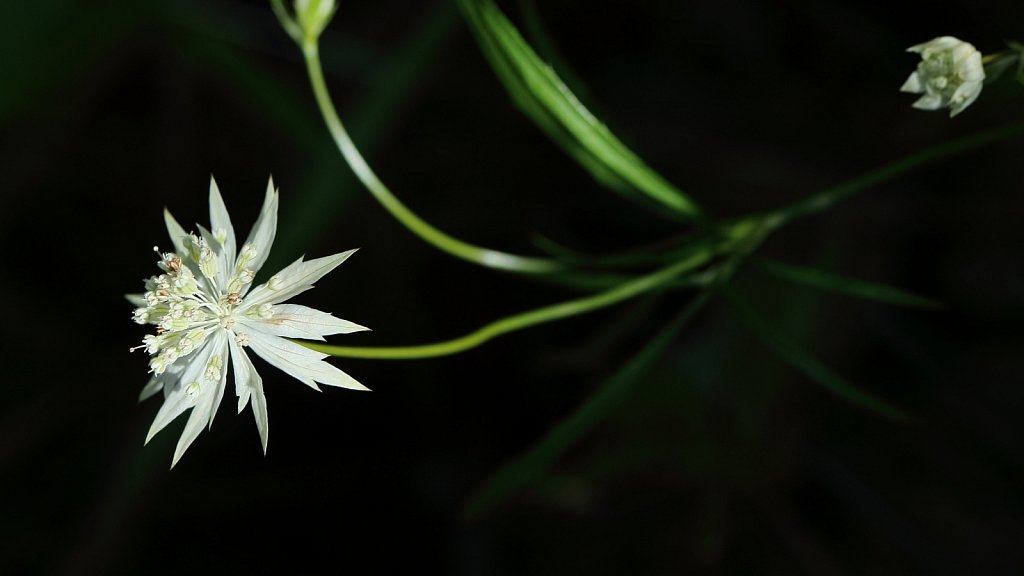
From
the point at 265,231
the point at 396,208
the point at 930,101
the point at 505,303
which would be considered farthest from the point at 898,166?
the point at 505,303

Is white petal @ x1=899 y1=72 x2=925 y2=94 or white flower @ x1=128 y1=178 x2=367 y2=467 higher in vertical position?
white petal @ x1=899 y1=72 x2=925 y2=94

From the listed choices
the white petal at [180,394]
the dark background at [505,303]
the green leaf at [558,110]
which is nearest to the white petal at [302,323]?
the white petal at [180,394]

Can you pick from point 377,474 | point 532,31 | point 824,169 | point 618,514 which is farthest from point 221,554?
point 824,169

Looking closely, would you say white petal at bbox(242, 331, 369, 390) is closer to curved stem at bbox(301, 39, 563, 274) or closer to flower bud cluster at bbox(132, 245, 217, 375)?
flower bud cluster at bbox(132, 245, 217, 375)

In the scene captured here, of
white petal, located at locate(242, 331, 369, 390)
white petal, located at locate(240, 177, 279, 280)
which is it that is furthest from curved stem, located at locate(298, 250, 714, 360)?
white petal, located at locate(240, 177, 279, 280)

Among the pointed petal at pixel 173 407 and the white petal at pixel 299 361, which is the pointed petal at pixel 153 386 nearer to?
the pointed petal at pixel 173 407
